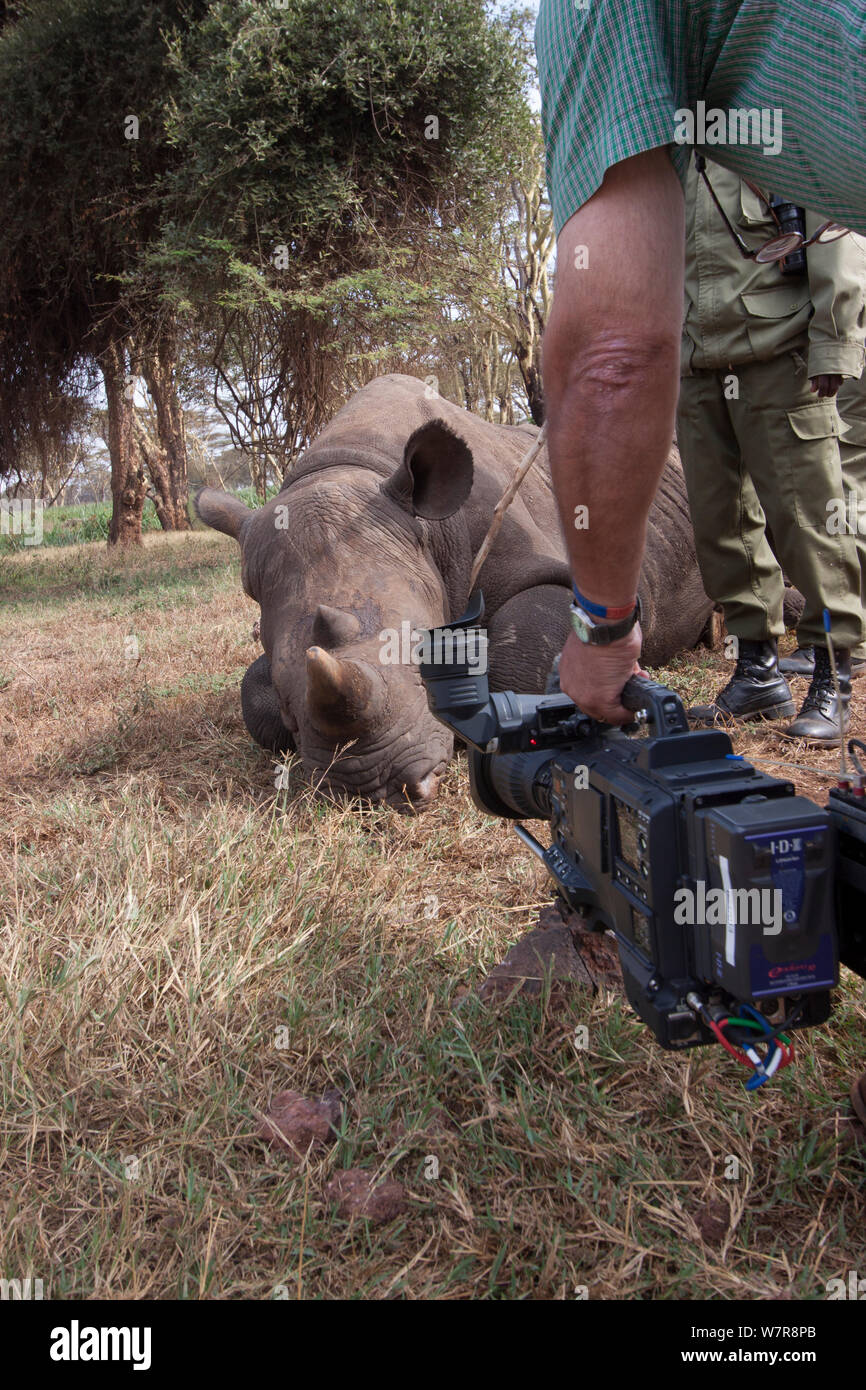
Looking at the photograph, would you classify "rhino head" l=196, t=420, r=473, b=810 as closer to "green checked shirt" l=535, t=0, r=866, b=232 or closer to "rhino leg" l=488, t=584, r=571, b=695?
"rhino leg" l=488, t=584, r=571, b=695

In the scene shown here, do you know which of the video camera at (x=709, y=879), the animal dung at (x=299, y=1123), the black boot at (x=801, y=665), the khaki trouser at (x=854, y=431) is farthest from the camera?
the khaki trouser at (x=854, y=431)

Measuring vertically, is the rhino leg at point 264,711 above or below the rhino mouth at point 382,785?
above

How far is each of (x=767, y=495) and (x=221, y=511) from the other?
102 inches

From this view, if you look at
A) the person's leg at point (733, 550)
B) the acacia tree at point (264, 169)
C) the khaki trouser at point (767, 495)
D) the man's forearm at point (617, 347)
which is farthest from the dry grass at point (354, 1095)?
the acacia tree at point (264, 169)

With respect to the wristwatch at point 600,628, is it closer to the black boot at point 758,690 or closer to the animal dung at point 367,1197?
the animal dung at point 367,1197

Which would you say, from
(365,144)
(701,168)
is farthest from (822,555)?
(365,144)

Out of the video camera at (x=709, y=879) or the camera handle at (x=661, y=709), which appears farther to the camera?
the camera handle at (x=661, y=709)

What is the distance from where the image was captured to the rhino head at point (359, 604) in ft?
12.6

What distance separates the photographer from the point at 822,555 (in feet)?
14.6

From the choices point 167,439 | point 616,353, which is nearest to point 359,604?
point 616,353

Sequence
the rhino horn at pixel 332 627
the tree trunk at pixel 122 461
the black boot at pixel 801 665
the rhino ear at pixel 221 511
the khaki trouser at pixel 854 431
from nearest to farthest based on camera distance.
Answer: the rhino horn at pixel 332 627, the black boot at pixel 801 665, the rhino ear at pixel 221 511, the khaki trouser at pixel 854 431, the tree trunk at pixel 122 461

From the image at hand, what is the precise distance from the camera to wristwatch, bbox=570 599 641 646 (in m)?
1.92

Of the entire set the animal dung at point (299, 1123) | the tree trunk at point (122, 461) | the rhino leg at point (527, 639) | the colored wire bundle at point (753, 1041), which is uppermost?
the tree trunk at point (122, 461)

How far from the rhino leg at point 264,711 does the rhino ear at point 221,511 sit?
2.48ft
